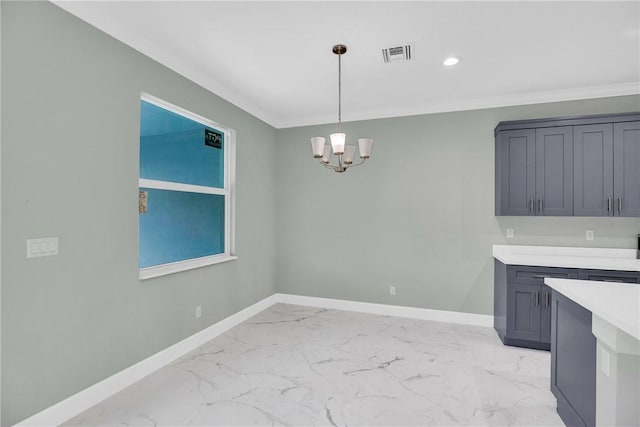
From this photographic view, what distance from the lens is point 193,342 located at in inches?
126

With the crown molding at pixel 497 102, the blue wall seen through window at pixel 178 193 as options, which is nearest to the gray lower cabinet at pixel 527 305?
the crown molding at pixel 497 102

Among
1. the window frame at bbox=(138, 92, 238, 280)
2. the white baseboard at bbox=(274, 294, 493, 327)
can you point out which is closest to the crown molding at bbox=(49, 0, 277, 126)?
the window frame at bbox=(138, 92, 238, 280)

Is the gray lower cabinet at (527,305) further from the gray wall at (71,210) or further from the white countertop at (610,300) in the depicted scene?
the gray wall at (71,210)

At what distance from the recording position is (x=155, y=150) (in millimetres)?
2969

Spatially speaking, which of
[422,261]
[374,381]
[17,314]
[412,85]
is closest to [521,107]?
[412,85]

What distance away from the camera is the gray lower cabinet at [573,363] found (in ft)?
5.72

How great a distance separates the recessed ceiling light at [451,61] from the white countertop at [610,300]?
208 cm

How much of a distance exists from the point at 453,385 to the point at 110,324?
9.02ft

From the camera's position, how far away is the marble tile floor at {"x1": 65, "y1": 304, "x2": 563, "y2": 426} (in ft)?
7.07

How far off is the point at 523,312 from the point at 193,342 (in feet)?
11.3

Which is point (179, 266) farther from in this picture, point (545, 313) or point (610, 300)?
point (545, 313)

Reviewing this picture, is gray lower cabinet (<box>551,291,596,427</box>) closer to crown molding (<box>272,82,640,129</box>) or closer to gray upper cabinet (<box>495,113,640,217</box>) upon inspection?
gray upper cabinet (<box>495,113,640,217</box>)

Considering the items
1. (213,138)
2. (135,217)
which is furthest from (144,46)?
(135,217)

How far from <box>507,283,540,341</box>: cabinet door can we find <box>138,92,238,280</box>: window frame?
3.17 m
